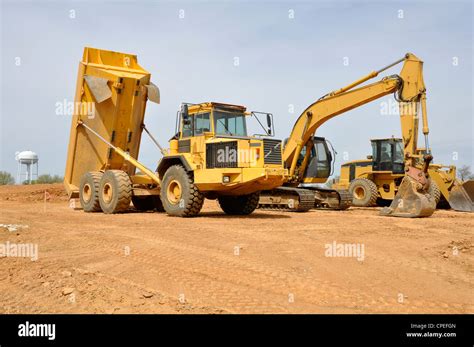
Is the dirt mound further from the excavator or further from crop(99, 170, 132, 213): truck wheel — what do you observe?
the excavator

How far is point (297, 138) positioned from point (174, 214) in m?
5.49

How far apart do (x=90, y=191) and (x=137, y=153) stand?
1.73 meters

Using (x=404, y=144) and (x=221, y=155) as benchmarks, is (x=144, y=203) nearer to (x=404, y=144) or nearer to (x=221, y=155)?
(x=221, y=155)

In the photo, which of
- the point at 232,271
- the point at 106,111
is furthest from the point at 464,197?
the point at 232,271

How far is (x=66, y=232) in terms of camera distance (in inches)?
343

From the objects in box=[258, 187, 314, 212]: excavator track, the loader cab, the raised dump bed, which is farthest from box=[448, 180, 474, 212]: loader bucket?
the raised dump bed

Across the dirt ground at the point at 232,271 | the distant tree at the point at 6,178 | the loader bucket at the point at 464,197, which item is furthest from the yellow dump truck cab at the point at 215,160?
the distant tree at the point at 6,178

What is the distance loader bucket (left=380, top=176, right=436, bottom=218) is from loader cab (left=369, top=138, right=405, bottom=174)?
5290 millimetres

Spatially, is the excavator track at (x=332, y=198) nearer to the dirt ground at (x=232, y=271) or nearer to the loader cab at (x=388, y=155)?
the loader cab at (x=388, y=155)

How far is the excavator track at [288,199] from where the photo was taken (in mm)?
14938

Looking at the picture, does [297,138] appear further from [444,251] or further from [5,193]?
[5,193]

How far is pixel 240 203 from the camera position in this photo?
43.4 feet

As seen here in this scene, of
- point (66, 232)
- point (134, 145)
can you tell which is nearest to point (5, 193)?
point (134, 145)

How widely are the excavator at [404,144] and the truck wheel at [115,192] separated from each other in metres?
4.55
